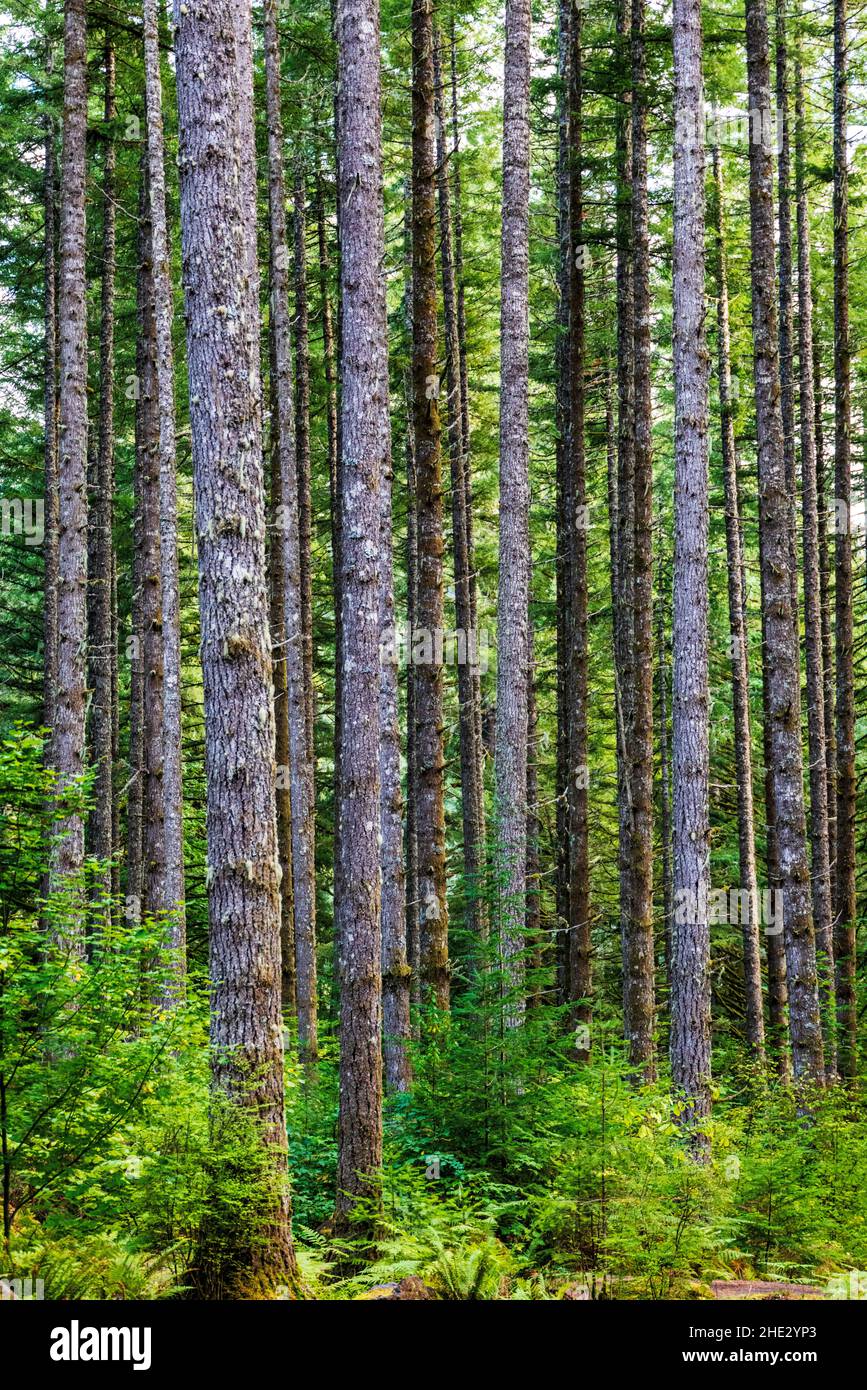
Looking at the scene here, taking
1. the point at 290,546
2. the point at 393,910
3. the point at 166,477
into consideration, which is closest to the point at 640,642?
the point at 393,910

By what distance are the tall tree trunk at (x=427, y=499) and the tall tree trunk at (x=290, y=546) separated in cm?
452

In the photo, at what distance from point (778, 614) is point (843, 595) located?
585cm

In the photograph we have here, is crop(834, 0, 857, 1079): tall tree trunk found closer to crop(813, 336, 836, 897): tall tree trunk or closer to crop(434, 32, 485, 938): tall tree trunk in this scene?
crop(813, 336, 836, 897): tall tree trunk

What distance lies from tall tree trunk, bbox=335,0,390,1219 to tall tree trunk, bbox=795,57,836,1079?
33.3 ft

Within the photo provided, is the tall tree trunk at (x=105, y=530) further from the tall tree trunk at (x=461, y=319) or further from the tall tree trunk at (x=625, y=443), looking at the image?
the tall tree trunk at (x=625, y=443)

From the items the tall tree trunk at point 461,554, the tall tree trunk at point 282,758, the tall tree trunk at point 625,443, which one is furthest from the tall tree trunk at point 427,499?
the tall tree trunk at point 461,554

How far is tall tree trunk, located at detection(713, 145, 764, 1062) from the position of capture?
17.6 m

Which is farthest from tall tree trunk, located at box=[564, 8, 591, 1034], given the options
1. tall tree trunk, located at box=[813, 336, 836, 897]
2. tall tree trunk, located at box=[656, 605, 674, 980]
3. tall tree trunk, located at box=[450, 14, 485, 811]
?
tall tree trunk, located at box=[656, 605, 674, 980]

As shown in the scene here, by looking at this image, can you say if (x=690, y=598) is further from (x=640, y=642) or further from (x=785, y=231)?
(x=785, y=231)

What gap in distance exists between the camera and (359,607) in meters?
8.39

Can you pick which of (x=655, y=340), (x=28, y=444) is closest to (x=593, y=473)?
(x=655, y=340)

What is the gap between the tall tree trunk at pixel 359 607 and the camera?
799cm

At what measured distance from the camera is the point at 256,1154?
5859 mm

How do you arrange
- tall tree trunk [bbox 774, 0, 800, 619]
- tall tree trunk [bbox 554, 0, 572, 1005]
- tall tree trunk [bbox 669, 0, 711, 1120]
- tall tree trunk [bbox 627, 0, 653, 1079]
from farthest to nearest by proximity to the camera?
tall tree trunk [bbox 774, 0, 800, 619] → tall tree trunk [bbox 554, 0, 572, 1005] → tall tree trunk [bbox 627, 0, 653, 1079] → tall tree trunk [bbox 669, 0, 711, 1120]
